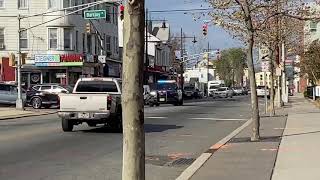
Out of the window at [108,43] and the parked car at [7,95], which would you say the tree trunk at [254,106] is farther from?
the window at [108,43]

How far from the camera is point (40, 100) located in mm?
41906

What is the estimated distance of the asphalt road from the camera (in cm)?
1180

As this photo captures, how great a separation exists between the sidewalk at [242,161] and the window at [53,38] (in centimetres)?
3631

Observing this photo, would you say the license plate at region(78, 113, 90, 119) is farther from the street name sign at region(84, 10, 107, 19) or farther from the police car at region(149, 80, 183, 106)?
the police car at region(149, 80, 183, 106)

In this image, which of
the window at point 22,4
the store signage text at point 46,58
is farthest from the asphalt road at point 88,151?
the window at point 22,4

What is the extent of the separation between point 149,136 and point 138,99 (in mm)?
14289

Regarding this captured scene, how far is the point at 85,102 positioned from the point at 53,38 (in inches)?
1323

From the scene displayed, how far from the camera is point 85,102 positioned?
2025 cm

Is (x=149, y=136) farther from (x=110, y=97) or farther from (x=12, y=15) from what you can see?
(x=12, y=15)

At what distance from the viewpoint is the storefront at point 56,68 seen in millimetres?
51438

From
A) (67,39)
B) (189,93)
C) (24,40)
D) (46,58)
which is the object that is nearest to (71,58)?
(67,39)

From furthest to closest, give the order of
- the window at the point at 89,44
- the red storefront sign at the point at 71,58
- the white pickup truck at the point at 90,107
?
the window at the point at 89,44 → the red storefront sign at the point at 71,58 → the white pickup truck at the point at 90,107

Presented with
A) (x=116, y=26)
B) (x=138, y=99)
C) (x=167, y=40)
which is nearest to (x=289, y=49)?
(x=116, y=26)

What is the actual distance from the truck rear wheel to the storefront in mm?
30785
